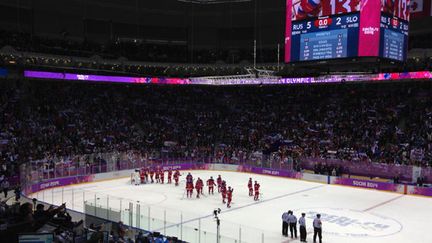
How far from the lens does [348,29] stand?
53.7 feet

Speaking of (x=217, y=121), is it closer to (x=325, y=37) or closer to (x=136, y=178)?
(x=136, y=178)

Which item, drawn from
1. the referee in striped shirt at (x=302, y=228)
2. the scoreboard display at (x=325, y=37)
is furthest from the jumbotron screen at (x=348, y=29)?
the referee in striped shirt at (x=302, y=228)

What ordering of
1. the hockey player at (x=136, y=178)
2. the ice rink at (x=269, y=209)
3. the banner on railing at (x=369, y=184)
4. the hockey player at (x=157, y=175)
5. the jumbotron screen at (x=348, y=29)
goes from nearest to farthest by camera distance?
1. the ice rink at (x=269, y=209)
2. the jumbotron screen at (x=348, y=29)
3. the banner on railing at (x=369, y=184)
4. the hockey player at (x=136, y=178)
5. the hockey player at (x=157, y=175)

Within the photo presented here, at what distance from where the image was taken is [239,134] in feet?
127

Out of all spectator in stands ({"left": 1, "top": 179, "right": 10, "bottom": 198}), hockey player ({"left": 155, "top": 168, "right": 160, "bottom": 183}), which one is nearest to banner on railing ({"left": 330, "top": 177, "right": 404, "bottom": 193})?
hockey player ({"left": 155, "top": 168, "right": 160, "bottom": 183})

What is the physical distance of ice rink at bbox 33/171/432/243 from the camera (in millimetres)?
15531

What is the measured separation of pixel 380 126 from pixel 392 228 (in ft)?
54.9

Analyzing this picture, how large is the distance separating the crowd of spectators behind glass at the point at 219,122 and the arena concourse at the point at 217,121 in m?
0.15

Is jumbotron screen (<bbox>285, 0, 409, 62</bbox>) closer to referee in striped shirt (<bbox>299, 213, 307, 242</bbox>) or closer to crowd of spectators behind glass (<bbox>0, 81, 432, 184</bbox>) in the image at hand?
referee in striped shirt (<bbox>299, 213, 307, 242</bbox>)

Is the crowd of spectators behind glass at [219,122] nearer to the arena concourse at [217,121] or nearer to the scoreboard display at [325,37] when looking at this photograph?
the arena concourse at [217,121]

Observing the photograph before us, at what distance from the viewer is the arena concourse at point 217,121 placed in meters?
16.3

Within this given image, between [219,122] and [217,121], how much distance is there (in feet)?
0.79

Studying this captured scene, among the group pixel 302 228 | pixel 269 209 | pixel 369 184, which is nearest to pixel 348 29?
pixel 302 228

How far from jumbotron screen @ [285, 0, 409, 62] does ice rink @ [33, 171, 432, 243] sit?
6.69 meters
